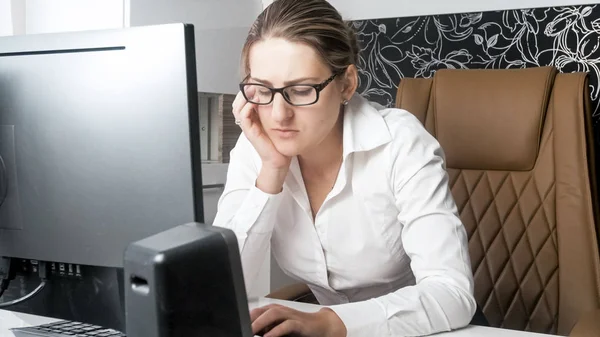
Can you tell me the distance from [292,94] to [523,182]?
34.2 inches

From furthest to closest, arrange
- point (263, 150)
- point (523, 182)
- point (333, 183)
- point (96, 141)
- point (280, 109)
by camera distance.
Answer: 1. point (523, 182)
2. point (333, 183)
3. point (263, 150)
4. point (280, 109)
5. point (96, 141)

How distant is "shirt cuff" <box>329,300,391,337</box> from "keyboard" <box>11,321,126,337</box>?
13.2 inches

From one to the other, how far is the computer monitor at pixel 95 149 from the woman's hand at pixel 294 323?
0.19 m

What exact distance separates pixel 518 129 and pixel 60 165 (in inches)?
52.9

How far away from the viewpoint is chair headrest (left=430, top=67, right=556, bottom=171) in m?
1.81

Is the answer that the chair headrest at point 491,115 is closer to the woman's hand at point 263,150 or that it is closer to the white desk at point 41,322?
the woman's hand at point 263,150

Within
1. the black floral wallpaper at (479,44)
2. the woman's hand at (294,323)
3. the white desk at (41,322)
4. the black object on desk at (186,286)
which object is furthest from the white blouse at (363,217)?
the black floral wallpaper at (479,44)

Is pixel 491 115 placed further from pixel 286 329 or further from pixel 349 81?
pixel 286 329

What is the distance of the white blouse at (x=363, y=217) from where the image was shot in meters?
1.25

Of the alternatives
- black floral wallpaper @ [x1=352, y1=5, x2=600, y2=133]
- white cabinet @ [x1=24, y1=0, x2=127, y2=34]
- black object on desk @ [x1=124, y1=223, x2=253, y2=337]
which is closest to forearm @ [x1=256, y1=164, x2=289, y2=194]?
black object on desk @ [x1=124, y1=223, x2=253, y2=337]

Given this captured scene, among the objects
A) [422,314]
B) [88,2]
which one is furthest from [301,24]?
[88,2]

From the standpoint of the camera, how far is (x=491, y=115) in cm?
186

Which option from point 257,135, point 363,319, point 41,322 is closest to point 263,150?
point 257,135

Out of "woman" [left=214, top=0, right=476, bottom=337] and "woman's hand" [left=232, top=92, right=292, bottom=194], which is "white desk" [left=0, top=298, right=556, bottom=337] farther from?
"woman's hand" [left=232, top=92, right=292, bottom=194]
